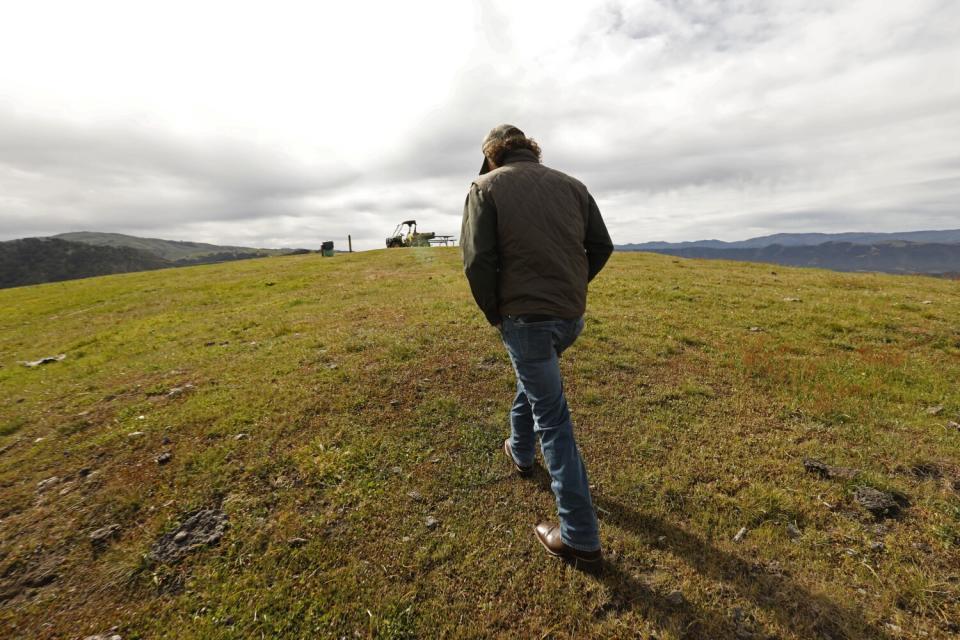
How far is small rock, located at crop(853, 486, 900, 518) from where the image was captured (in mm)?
4723

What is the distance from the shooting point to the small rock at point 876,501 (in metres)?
4.72

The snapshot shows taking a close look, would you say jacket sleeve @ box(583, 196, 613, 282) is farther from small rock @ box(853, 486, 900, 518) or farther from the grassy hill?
small rock @ box(853, 486, 900, 518)

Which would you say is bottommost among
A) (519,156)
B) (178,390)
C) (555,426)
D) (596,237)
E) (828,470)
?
(828,470)

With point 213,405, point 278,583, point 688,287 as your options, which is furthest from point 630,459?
point 688,287

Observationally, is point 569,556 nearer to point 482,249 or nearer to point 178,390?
point 482,249

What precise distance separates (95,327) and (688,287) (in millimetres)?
27733

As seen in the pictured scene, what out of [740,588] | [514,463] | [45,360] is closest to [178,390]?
[514,463]

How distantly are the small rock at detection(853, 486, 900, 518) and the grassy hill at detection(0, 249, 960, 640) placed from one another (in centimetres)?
12

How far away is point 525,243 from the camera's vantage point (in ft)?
13.2

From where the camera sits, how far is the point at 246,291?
24.1 metres

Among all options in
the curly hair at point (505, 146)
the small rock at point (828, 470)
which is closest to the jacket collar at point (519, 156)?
the curly hair at point (505, 146)

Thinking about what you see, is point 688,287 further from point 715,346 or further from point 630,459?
point 630,459

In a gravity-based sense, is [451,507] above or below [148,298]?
below

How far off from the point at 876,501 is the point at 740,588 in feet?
8.58
